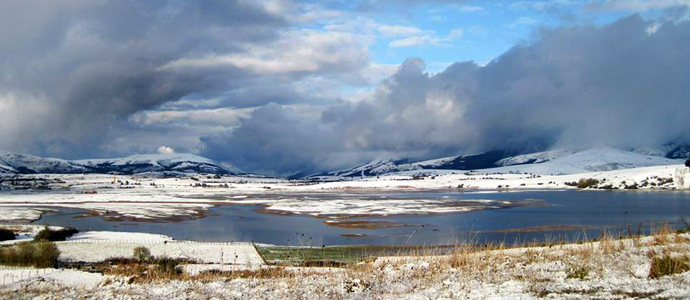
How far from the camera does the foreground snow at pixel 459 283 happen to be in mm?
10352

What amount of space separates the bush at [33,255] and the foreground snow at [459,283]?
67.6ft

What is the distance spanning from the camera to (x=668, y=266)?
1114cm

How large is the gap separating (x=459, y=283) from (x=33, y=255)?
31.9 meters

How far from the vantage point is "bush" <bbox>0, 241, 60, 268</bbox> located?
30.9 metres

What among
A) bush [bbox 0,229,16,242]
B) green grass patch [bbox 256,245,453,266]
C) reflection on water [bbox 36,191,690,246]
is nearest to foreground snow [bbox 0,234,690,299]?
green grass patch [bbox 256,245,453,266]

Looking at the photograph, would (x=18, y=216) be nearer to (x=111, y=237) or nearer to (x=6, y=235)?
(x=6, y=235)

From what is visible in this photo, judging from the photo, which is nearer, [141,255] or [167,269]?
[167,269]

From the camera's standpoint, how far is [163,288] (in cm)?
1254

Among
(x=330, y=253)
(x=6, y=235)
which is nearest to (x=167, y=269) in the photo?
(x=330, y=253)

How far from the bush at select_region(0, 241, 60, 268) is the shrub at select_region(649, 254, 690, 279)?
3149cm

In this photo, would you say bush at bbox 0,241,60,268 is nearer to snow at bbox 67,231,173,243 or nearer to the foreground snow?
snow at bbox 67,231,173,243

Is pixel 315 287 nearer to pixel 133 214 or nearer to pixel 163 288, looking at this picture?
pixel 163 288

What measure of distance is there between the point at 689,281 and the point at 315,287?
7.86m

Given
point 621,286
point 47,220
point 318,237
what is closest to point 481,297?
point 621,286
